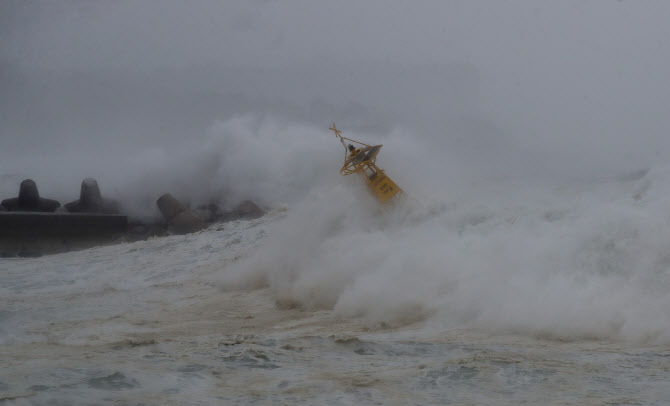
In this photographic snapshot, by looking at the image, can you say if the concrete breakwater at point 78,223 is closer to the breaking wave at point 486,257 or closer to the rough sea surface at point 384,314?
the rough sea surface at point 384,314

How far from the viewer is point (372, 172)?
37.3ft

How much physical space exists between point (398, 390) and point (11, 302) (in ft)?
24.1

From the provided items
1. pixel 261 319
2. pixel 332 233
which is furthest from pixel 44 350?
pixel 332 233

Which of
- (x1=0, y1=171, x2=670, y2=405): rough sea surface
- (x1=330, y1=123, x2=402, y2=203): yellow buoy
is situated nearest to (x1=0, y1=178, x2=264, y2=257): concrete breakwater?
(x1=0, y1=171, x2=670, y2=405): rough sea surface

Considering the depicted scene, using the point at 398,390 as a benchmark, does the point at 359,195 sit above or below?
above

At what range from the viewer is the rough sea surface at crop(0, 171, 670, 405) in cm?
480

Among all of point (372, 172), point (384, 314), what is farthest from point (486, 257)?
point (372, 172)

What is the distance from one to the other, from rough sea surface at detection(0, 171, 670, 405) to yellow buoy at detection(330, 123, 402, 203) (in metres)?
0.26

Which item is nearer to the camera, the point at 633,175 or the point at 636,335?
the point at 636,335

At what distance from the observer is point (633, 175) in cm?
1002

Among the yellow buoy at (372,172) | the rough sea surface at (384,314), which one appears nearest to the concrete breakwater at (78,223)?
the rough sea surface at (384,314)

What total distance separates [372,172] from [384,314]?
405cm

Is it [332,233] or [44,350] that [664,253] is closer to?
[332,233]

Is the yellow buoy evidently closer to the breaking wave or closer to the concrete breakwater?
the breaking wave
